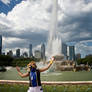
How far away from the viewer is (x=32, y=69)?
6.40m

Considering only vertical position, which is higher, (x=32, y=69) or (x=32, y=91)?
(x=32, y=69)

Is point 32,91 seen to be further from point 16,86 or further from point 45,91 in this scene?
point 16,86

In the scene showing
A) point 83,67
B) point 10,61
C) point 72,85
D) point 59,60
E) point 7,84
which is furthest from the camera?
point 10,61

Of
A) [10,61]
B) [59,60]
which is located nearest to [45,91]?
[59,60]

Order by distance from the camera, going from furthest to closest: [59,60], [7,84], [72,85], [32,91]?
[59,60] < [7,84] < [72,85] < [32,91]

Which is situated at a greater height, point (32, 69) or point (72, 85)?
point (32, 69)

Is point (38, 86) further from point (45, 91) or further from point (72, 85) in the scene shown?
point (72, 85)

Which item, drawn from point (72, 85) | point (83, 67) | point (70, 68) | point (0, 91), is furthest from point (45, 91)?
point (83, 67)

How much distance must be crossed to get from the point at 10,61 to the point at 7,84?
10476cm

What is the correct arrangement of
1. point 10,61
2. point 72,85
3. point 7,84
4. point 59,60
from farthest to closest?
point 10,61, point 59,60, point 7,84, point 72,85

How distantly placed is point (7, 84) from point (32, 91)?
24.2ft

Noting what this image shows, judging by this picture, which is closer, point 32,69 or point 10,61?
point 32,69

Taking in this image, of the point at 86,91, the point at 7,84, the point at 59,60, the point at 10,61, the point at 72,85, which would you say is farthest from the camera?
the point at 10,61

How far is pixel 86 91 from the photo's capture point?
11.2m
